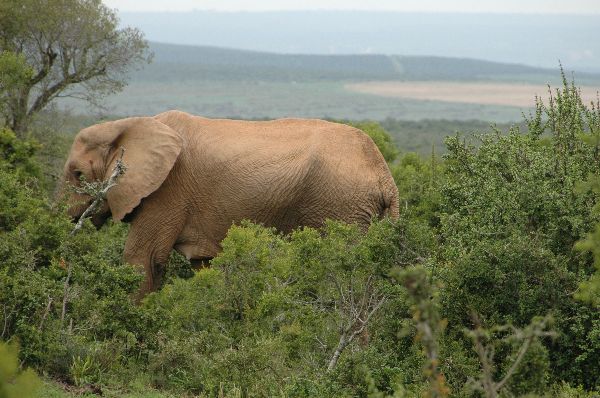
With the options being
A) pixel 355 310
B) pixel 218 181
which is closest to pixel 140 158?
pixel 218 181

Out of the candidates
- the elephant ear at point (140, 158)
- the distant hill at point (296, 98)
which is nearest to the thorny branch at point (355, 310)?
the elephant ear at point (140, 158)

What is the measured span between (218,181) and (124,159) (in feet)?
4.54

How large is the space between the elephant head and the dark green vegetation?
7.20 feet

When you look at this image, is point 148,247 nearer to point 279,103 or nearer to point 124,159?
point 124,159

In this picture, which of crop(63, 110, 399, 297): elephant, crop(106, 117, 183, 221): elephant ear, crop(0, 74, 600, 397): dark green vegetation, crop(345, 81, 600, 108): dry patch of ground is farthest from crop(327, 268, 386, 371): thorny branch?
→ crop(345, 81, 600, 108): dry patch of ground

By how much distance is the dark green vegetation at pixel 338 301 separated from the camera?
1053cm

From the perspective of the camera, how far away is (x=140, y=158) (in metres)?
15.6

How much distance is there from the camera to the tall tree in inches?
910

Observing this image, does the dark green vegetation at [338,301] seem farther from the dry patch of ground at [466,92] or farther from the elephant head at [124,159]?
the dry patch of ground at [466,92]

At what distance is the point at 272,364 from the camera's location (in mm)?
10992

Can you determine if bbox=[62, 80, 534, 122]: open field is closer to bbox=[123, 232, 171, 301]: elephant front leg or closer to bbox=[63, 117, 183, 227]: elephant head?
bbox=[63, 117, 183, 227]: elephant head

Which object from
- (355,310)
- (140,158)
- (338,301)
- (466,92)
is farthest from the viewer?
(466,92)

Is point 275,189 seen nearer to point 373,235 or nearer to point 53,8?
point 373,235

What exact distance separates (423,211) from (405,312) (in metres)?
6.45
